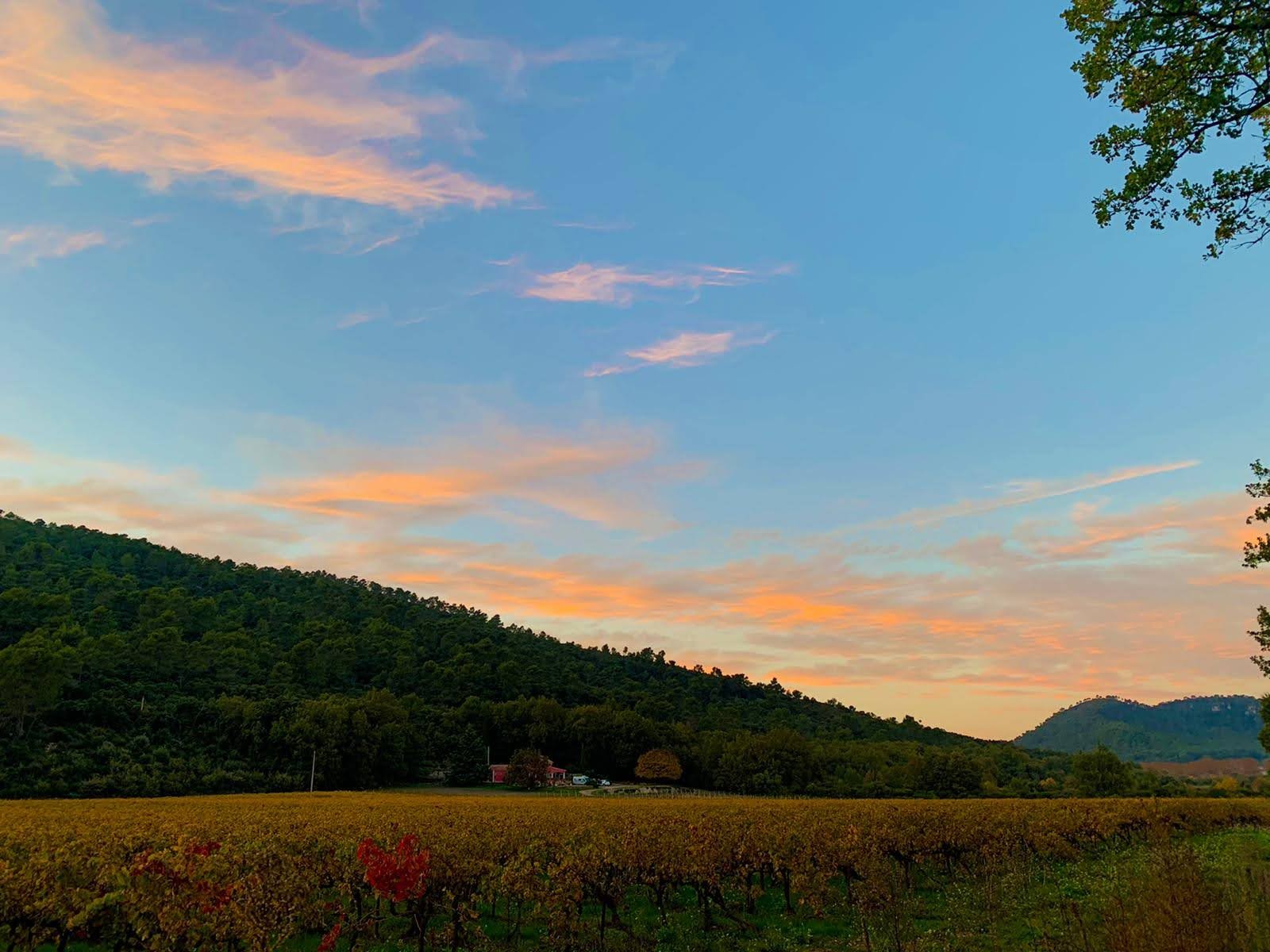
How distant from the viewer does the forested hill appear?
257ft

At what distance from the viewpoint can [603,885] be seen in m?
19.4

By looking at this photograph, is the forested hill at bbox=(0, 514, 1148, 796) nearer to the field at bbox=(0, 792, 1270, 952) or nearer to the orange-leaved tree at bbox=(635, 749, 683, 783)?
the orange-leaved tree at bbox=(635, 749, 683, 783)

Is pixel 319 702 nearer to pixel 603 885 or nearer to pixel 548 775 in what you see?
pixel 548 775

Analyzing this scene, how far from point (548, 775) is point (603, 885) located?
8985 centimetres

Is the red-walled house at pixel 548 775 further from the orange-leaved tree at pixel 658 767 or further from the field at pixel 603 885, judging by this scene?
the field at pixel 603 885

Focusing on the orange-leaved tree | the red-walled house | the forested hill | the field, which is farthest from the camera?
the orange-leaved tree

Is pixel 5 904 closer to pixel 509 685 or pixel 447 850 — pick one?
pixel 447 850

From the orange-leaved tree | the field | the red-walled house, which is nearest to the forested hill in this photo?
the red-walled house

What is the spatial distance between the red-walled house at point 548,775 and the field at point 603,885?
7647cm

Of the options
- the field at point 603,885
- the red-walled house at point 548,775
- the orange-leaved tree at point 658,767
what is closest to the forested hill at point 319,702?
the red-walled house at point 548,775

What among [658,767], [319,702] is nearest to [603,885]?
[319,702]

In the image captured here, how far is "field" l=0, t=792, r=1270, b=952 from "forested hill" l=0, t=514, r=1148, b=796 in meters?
55.6

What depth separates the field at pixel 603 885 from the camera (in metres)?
11.7

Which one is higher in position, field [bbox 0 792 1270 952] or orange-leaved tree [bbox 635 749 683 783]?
field [bbox 0 792 1270 952]
